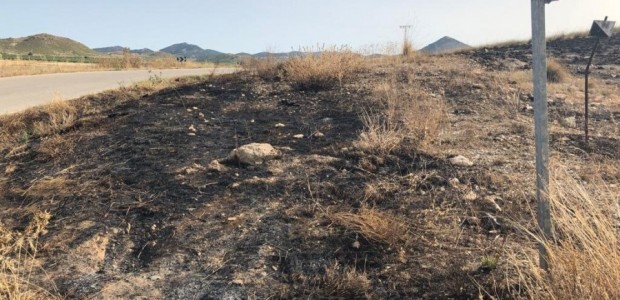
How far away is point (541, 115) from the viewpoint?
2.22m

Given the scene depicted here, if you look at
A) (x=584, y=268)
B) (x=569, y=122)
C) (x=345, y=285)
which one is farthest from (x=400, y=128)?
(x=584, y=268)

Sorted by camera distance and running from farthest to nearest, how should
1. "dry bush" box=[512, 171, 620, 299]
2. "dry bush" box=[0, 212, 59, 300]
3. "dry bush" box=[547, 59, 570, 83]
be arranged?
"dry bush" box=[547, 59, 570, 83], "dry bush" box=[0, 212, 59, 300], "dry bush" box=[512, 171, 620, 299]

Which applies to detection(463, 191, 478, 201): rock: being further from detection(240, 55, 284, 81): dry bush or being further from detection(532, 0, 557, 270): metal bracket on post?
detection(240, 55, 284, 81): dry bush

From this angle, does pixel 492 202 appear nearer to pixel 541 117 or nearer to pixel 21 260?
pixel 541 117

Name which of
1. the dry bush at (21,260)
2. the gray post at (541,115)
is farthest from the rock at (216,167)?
the gray post at (541,115)

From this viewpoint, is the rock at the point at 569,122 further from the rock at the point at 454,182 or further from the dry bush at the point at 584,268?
the dry bush at the point at 584,268

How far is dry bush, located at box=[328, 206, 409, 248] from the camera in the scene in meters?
3.18

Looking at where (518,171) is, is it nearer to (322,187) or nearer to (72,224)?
(322,187)

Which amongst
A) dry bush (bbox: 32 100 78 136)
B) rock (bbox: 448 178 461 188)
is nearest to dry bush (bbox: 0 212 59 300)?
dry bush (bbox: 32 100 78 136)

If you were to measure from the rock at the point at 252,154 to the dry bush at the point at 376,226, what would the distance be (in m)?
1.45

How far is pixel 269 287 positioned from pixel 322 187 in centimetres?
146

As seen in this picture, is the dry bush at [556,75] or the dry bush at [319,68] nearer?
the dry bush at [319,68]

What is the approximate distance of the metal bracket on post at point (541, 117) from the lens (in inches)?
83.9

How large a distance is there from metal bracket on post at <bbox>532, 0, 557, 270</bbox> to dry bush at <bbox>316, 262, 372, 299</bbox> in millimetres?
914
